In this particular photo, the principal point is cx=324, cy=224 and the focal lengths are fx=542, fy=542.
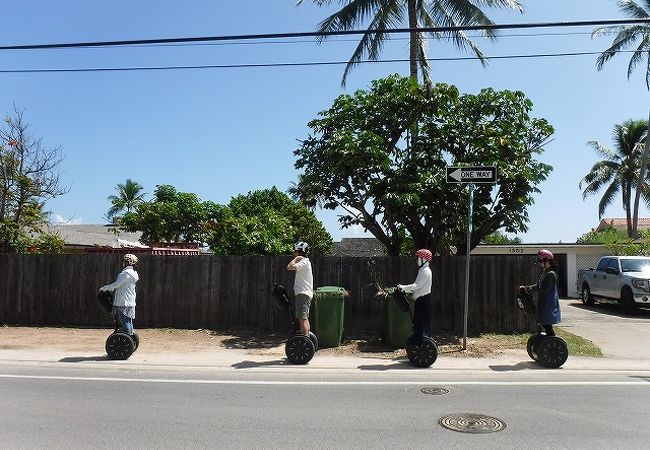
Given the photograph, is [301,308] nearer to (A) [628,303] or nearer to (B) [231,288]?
(B) [231,288]

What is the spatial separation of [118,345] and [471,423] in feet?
18.6

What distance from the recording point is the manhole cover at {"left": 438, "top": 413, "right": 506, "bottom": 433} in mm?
5191

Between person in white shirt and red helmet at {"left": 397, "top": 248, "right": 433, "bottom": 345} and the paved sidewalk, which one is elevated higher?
person in white shirt and red helmet at {"left": 397, "top": 248, "right": 433, "bottom": 345}

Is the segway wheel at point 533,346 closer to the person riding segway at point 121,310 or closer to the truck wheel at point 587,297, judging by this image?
the person riding segway at point 121,310

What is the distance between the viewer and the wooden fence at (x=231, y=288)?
1102 cm

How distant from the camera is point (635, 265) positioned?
658 inches

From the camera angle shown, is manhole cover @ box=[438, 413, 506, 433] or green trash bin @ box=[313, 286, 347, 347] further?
green trash bin @ box=[313, 286, 347, 347]

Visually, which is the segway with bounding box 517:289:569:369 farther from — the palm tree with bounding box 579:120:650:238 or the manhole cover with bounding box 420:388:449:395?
the palm tree with bounding box 579:120:650:238

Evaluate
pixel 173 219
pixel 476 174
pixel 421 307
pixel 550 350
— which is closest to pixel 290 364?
pixel 421 307

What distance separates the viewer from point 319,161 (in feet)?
38.2

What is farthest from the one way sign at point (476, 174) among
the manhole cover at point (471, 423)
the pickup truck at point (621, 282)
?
the pickup truck at point (621, 282)

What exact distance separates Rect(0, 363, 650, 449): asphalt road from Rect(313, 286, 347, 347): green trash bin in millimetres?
1653

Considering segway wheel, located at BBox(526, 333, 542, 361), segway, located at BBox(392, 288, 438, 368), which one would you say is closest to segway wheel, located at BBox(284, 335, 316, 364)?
segway, located at BBox(392, 288, 438, 368)

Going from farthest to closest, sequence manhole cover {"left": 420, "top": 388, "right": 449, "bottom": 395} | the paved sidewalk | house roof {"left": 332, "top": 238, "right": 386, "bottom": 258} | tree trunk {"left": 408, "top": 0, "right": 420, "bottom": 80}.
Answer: house roof {"left": 332, "top": 238, "right": 386, "bottom": 258}, tree trunk {"left": 408, "top": 0, "right": 420, "bottom": 80}, the paved sidewalk, manhole cover {"left": 420, "top": 388, "right": 449, "bottom": 395}
